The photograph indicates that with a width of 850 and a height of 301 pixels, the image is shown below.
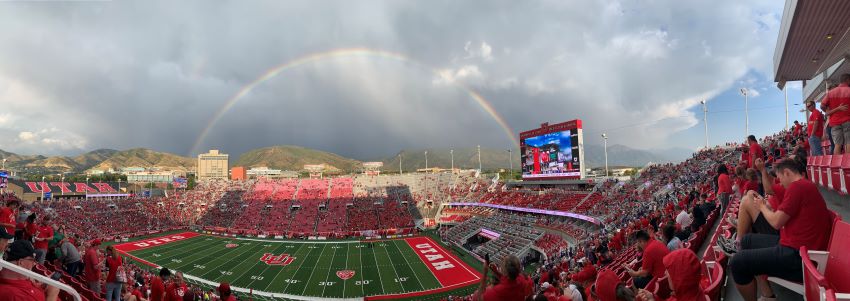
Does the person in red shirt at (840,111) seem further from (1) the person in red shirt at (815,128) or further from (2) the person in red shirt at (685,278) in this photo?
(2) the person in red shirt at (685,278)

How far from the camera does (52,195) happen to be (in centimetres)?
7025

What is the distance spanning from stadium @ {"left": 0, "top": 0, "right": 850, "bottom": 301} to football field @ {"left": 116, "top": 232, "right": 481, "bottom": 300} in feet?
0.74

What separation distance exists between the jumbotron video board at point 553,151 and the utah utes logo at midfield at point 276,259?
28.7 metres

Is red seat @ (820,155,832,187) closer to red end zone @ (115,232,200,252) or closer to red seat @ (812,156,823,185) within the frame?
red seat @ (812,156,823,185)

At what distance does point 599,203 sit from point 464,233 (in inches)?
588

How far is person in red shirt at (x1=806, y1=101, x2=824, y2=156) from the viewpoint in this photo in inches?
335

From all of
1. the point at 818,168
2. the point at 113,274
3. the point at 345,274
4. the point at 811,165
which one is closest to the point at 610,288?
the point at 818,168

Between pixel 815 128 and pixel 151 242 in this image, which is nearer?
pixel 815 128

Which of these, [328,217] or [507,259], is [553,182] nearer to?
[328,217]

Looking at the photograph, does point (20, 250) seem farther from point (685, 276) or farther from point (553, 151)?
point (553, 151)

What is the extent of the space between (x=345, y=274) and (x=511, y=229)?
17.6 metres

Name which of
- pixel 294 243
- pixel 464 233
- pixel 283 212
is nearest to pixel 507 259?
pixel 464 233

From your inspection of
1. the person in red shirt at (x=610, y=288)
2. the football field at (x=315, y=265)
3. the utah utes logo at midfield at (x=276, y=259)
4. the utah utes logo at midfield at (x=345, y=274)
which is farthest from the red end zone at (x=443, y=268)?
the person in red shirt at (x=610, y=288)

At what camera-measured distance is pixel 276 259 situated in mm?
35375
